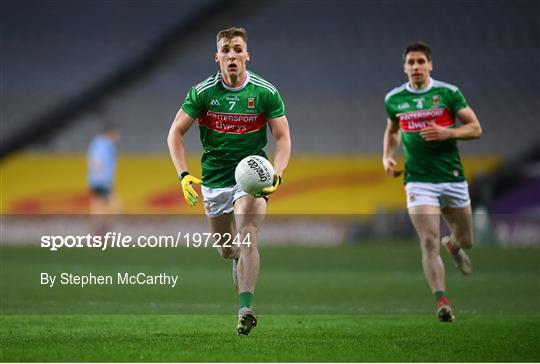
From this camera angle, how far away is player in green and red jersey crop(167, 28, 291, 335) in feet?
29.8

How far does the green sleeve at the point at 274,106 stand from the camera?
372 inches

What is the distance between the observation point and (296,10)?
94.0ft

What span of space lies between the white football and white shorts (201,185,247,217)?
0.89 m

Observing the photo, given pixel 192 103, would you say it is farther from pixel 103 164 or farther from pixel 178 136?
pixel 103 164

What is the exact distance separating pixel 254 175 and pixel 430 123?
2841 mm

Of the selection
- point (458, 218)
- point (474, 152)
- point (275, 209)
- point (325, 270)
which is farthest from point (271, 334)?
point (474, 152)

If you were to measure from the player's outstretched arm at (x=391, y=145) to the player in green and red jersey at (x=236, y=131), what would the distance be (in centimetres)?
211

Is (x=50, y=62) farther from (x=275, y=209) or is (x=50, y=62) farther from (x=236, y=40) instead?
(x=236, y=40)

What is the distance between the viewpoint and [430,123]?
11.0m

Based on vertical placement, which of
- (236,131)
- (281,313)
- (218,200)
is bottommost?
(281,313)

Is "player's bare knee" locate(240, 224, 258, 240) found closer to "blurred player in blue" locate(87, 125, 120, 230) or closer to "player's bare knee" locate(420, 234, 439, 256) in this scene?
"player's bare knee" locate(420, 234, 439, 256)

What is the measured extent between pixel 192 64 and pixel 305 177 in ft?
17.2

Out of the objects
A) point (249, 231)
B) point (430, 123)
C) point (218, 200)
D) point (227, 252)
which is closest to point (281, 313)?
point (227, 252)

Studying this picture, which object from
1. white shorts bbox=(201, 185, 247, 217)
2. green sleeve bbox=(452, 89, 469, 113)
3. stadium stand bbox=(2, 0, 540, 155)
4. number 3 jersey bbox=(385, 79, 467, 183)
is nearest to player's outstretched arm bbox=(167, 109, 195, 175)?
white shorts bbox=(201, 185, 247, 217)
